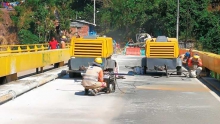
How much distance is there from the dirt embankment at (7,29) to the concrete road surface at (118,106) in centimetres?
4702

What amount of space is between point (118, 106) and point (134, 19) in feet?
192

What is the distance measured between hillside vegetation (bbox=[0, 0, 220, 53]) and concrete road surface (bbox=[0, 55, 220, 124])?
38.2 m

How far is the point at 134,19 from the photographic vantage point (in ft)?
230

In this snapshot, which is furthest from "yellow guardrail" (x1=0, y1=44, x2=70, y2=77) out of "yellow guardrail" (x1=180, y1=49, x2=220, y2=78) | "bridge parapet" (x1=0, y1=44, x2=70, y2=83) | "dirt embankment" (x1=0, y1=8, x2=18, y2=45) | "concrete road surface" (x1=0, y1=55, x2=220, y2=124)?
"dirt embankment" (x1=0, y1=8, x2=18, y2=45)

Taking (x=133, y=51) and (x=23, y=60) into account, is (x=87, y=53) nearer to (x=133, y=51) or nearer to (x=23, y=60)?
(x=23, y=60)

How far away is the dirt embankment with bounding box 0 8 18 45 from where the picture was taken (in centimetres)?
6345

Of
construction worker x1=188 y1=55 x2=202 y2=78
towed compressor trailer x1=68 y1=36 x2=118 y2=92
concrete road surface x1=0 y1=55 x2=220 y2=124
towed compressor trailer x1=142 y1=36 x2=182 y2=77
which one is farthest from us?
towed compressor trailer x1=142 y1=36 x2=182 y2=77

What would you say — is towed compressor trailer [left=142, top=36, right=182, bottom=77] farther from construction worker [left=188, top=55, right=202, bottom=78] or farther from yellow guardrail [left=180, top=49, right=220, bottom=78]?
yellow guardrail [left=180, top=49, right=220, bottom=78]

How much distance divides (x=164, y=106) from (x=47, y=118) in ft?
12.0

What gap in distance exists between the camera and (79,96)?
571 inches

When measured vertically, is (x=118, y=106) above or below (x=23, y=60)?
below

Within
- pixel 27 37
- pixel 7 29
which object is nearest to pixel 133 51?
pixel 27 37

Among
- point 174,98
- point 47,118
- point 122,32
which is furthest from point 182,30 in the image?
point 47,118

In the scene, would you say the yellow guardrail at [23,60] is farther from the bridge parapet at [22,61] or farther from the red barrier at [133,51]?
the red barrier at [133,51]
